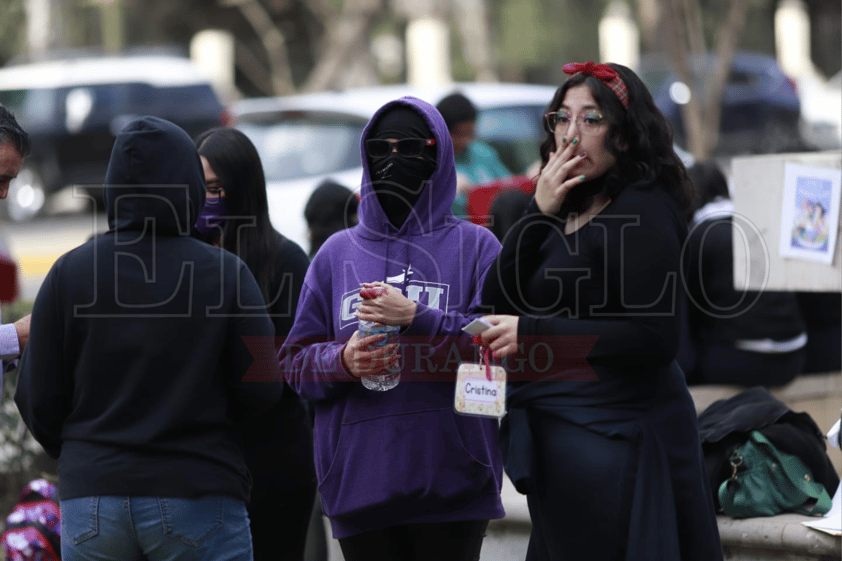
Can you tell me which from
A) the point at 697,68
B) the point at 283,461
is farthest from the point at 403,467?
the point at 697,68

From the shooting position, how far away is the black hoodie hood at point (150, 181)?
3.12 metres

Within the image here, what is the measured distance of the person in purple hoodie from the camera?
3.41 metres

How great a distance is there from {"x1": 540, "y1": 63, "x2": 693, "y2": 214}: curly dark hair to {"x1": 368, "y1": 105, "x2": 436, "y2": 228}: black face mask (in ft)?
1.61

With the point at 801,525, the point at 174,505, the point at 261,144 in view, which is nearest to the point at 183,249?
the point at 174,505

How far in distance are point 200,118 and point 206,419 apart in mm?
15445

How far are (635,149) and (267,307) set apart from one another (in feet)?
4.67

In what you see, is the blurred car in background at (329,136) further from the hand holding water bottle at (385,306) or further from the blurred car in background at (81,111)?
the blurred car in background at (81,111)

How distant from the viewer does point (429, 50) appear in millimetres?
27391

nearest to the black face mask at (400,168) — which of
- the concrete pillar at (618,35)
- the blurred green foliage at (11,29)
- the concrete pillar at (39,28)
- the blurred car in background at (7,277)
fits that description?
the blurred car in background at (7,277)

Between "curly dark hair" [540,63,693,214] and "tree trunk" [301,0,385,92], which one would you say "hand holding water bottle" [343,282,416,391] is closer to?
"curly dark hair" [540,63,693,214]

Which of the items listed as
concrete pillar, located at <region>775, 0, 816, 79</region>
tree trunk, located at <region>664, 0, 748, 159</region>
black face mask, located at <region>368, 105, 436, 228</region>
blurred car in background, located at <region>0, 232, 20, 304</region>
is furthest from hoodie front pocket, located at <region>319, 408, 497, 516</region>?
concrete pillar, located at <region>775, 0, 816, 79</region>

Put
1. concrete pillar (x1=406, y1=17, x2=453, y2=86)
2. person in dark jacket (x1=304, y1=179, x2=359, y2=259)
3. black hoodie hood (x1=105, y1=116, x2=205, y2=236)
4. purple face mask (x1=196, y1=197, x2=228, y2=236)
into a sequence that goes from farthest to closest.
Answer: concrete pillar (x1=406, y1=17, x2=453, y2=86) → person in dark jacket (x1=304, y1=179, x2=359, y2=259) → purple face mask (x1=196, y1=197, x2=228, y2=236) → black hoodie hood (x1=105, y1=116, x2=205, y2=236)

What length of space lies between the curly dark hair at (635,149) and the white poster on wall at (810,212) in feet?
5.28

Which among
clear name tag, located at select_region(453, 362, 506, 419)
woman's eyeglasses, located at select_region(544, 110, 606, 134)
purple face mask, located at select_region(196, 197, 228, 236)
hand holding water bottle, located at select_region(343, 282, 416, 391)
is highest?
woman's eyeglasses, located at select_region(544, 110, 606, 134)
